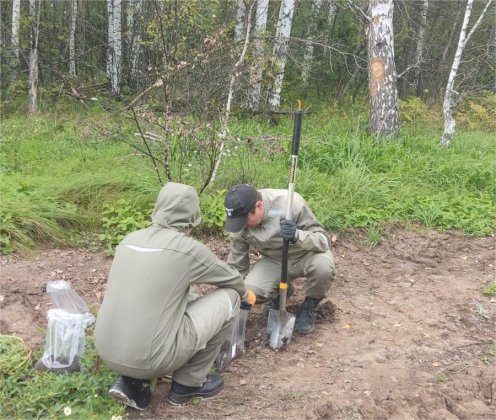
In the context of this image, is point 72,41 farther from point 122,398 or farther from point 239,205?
point 122,398

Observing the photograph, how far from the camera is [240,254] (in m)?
4.10

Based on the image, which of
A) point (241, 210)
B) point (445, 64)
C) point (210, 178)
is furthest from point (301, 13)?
point (241, 210)

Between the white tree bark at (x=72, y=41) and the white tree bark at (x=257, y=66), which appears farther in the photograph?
the white tree bark at (x=72, y=41)

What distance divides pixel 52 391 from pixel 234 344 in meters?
1.21

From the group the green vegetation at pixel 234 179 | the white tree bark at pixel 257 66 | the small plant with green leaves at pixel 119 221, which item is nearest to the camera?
the small plant with green leaves at pixel 119 221

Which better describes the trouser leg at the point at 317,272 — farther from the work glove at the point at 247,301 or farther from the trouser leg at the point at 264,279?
the work glove at the point at 247,301

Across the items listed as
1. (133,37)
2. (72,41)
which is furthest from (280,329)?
(72,41)

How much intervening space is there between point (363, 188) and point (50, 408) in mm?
4249

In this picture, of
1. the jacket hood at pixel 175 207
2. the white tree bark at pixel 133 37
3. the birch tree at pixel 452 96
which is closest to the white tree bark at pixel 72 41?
the white tree bark at pixel 133 37

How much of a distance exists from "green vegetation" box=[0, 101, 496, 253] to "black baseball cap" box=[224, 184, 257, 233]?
171cm

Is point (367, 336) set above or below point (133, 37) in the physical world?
below

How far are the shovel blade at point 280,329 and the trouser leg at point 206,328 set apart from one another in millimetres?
695

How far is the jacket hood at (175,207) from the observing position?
2838 mm

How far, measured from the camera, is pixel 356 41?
536 inches
